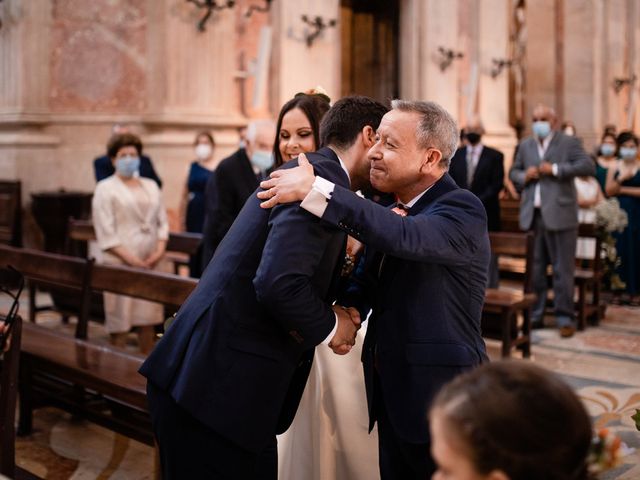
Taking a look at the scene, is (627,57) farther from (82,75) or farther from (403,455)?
(403,455)

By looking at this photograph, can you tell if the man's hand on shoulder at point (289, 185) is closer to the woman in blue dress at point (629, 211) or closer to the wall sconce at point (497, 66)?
the woman in blue dress at point (629, 211)

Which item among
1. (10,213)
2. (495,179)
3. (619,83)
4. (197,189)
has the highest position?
(619,83)

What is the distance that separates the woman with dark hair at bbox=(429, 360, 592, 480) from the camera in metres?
1.33

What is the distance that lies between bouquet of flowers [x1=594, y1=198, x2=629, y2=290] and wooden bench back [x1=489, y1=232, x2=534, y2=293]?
1.78 meters

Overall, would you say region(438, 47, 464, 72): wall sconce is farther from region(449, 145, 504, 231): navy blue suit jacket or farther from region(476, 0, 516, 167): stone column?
region(449, 145, 504, 231): navy blue suit jacket

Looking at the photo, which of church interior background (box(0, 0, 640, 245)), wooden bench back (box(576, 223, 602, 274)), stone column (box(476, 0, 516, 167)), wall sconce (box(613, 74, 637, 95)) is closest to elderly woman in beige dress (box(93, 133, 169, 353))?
church interior background (box(0, 0, 640, 245))

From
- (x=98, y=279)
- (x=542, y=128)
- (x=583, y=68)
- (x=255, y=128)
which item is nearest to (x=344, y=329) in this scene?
(x=98, y=279)

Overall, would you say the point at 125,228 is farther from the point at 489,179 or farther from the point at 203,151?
the point at 489,179

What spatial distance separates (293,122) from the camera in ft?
10.8

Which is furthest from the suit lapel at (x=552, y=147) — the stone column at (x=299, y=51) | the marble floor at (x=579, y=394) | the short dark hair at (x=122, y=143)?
the stone column at (x=299, y=51)

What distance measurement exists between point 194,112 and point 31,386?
577cm

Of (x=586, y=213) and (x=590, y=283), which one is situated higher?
(x=586, y=213)

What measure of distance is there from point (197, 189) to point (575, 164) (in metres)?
3.75

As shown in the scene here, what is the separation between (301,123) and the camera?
10.8 ft
